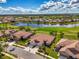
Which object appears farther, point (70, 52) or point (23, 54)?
point (23, 54)

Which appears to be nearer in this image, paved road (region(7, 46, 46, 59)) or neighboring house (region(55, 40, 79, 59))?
neighboring house (region(55, 40, 79, 59))

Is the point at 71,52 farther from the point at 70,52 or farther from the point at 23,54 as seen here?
the point at 23,54

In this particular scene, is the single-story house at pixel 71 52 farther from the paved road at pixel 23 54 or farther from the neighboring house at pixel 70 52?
the paved road at pixel 23 54

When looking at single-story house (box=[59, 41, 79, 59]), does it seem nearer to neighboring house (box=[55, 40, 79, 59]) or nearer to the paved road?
neighboring house (box=[55, 40, 79, 59])

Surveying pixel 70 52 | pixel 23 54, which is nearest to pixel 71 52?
pixel 70 52

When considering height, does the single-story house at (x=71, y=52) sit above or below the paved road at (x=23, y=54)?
above

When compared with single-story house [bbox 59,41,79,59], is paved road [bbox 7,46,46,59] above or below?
below

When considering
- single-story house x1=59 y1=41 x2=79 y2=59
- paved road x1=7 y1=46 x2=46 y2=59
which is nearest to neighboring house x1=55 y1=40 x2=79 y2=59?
single-story house x1=59 y1=41 x2=79 y2=59

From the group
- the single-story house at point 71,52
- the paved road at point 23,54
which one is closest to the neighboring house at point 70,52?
the single-story house at point 71,52

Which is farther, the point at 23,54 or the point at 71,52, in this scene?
the point at 23,54

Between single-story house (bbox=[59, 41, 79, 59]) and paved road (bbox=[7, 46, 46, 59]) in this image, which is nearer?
single-story house (bbox=[59, 41, 79, 59])

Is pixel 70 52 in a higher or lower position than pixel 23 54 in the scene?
higher

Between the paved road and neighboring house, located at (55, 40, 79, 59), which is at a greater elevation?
neighboring house, located at (55, 40, 79, 59)
